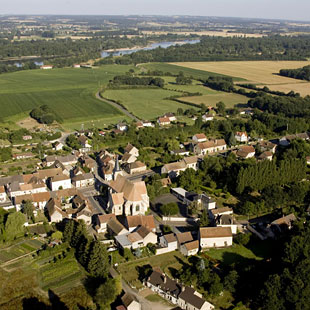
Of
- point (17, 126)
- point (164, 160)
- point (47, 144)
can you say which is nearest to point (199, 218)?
point (164, 160)

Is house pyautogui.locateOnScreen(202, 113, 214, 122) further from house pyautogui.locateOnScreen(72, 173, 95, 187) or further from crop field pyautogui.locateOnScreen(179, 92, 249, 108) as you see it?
house pyautogui.locateOnScreen(72, 173, 95, 187)

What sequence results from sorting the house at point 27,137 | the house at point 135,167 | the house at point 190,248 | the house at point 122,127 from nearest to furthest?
the house at point 190,248 → the house at point 135,167 → the house at point 27,137 → the house at point 122,127

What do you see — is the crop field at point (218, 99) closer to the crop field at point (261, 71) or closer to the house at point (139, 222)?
the crop field at point (261, 71)

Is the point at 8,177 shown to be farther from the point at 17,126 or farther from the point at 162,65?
the point at 162,65

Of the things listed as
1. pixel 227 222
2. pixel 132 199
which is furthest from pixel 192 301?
pixel 132 199

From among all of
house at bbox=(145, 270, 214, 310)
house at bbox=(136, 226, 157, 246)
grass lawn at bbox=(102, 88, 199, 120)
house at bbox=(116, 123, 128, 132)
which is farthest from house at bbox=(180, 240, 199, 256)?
grass lawn at bbox=(102, 88, 199, 120)

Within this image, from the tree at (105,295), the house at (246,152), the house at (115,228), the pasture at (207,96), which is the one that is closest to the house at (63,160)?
the house at (115,228)

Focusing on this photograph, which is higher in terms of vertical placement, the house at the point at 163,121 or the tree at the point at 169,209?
the tree at the point at 169,209

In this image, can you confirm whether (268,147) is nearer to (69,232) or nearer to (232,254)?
(232,254)
